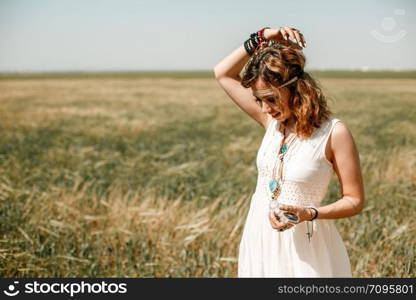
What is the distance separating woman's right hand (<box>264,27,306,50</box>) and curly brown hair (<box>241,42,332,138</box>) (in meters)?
0.07

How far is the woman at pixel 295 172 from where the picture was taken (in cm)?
211

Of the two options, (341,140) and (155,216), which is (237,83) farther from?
(155,216)

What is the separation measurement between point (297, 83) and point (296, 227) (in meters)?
0.60

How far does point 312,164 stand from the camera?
7.04 feet

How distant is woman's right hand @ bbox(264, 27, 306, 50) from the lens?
223cm

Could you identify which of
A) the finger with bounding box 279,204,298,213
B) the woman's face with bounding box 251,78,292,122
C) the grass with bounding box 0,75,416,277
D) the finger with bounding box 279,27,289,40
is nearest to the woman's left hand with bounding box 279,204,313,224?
the finger with bounding box 279,204,298,213

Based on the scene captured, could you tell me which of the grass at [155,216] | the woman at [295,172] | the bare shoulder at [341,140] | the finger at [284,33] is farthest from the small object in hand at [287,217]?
the finger at [284,33]

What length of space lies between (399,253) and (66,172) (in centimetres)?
367

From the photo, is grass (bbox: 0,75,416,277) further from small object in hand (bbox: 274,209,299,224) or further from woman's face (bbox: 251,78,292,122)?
small object in hand (bbox: 274,209,299,224)

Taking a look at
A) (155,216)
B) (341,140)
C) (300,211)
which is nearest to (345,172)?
(341,140)

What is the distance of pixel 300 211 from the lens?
2.05 meters

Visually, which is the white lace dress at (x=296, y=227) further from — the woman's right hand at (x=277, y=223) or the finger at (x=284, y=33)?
the finger at (x=284, y=33)

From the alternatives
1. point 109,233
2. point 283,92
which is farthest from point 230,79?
point 109,233

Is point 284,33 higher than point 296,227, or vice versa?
point 284,33
